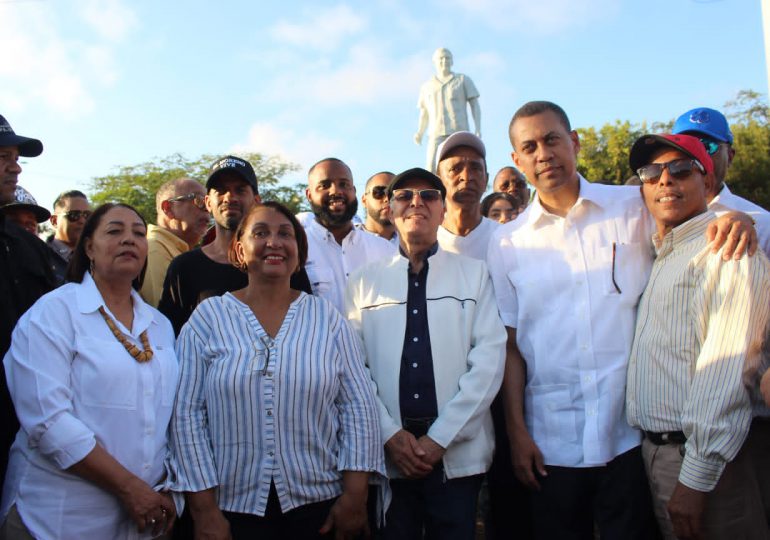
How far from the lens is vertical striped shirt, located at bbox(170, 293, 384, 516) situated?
122 inches

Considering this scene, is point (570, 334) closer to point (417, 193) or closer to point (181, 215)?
point (417, 193)

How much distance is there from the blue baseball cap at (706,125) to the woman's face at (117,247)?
3317 millimetres

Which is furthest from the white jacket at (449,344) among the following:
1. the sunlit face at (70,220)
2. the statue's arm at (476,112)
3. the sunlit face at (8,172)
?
the statue's arm at (476,112)

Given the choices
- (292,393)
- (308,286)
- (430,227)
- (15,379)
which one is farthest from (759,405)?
(15,379)

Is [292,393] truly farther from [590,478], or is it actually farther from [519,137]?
[519,137]

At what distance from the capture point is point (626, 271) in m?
3.48

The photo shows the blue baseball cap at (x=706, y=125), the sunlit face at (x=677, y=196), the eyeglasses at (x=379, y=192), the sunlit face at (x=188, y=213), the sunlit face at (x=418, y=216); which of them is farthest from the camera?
the sunlit face at (x=188, y=213)

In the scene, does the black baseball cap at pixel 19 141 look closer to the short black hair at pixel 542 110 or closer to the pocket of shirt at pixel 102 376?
the pocket of shirt at pixel 102 376

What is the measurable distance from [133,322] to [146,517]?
0.96 m

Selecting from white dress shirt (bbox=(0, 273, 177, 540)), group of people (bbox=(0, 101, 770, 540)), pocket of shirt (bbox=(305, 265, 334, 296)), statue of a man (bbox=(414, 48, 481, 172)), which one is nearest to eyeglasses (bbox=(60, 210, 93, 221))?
group of people (bbox=(0, 101, 770, 540))

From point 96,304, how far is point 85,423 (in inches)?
22.8

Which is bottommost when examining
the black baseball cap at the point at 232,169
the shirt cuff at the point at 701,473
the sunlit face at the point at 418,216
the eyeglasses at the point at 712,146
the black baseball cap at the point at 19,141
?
the shirt cuff at the point at 701,473

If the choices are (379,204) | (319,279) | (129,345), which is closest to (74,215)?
(379,204)

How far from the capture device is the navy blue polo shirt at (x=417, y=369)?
3.42m
